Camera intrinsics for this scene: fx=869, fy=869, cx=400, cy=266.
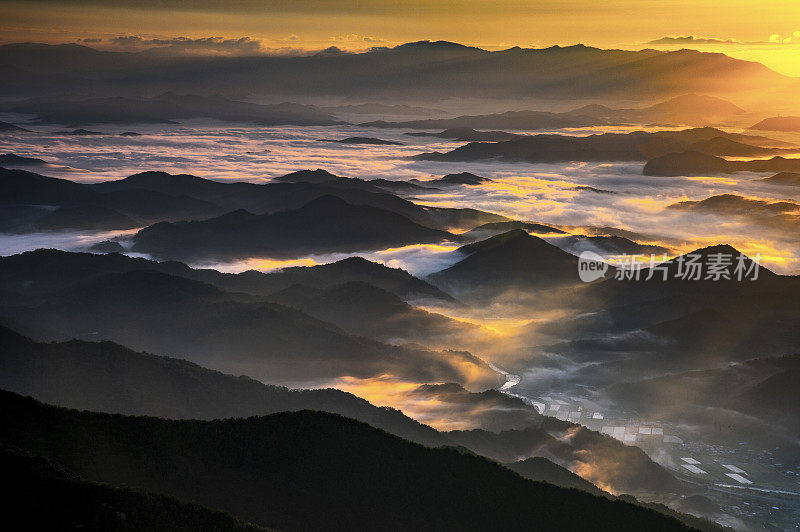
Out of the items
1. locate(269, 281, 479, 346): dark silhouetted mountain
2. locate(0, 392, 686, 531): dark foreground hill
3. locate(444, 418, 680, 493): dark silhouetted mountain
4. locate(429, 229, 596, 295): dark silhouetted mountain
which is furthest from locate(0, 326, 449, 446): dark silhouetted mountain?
locate(429, 229, 596, 295): dark silhouetted mountain

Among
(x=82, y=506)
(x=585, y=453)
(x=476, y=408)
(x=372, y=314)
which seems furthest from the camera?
(x=372, y=314)

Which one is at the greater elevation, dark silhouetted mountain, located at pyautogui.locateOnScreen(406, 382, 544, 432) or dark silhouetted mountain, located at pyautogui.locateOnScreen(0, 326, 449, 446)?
dark silhouetted mountain, located at pyautogui.locateOnScreen(0, 326, 449, 446)

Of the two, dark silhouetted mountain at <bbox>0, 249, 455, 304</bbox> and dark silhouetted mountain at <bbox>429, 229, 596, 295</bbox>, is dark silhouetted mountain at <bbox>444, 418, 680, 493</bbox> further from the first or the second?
dark silhouetted mountain at <bbox>429, 229, 596, 295</bbox>

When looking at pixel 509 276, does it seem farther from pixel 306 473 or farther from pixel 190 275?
pixel 306 473

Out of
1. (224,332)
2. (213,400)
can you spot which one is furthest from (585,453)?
(224,332)

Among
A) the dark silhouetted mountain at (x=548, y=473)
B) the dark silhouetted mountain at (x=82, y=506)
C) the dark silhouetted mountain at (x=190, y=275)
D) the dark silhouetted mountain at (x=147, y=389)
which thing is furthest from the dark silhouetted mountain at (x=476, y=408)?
the dark silhouetted mountain at (x=190, y=275)

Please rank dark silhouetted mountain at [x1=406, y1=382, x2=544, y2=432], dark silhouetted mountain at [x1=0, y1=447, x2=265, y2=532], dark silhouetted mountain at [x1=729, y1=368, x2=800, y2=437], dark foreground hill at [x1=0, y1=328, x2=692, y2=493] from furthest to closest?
dark silhouetted mountain at [x1=729, y1=368, x2=800, y2=437]
dark silhouetted mountain at [x1=406, y1=382, x2=544, y2=432]
dark foreground hill at [x1=0, y1=328, x2=692, y2=493]
dark silhouetted mountain at [x1=0, y1=447, x2=265, y2=532]
